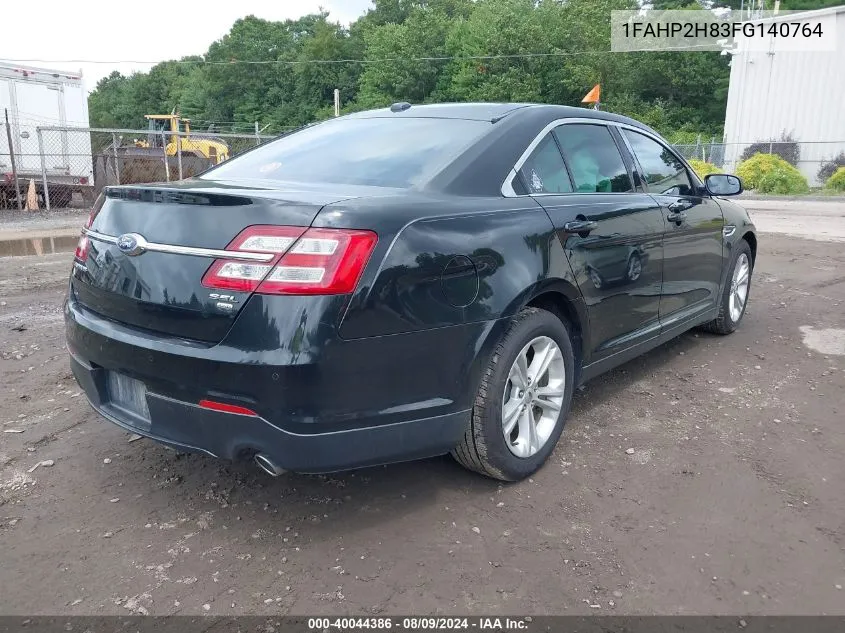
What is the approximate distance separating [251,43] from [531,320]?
78.5 metres

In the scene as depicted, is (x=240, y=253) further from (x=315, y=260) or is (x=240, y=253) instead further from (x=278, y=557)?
(x=278, y=557)

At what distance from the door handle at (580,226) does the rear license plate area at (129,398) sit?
1.90 metres

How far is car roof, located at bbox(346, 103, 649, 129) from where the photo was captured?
3.37 meters

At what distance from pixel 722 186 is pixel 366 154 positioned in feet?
9.32

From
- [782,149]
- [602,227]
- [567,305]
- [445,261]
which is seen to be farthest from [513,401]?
[782,149]

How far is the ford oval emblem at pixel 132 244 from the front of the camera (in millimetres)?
2533

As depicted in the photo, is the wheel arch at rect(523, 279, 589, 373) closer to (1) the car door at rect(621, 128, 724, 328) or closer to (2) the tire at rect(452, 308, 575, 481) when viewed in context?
(2) the tire at rect(452, 308, 575, 481)

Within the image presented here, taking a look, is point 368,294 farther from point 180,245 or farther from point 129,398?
point 129,398

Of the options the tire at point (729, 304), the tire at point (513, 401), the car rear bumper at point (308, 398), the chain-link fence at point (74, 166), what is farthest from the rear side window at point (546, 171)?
the chain-link fence at point (74, 166)

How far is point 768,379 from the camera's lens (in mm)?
4520

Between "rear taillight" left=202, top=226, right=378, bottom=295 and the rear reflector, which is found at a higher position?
"rear taillight" left=202, top=226, right=378, bottom=295

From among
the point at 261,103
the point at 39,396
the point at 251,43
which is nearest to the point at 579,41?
the point at 261,103

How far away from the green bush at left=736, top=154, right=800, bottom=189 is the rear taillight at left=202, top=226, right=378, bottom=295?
26.2 meters
